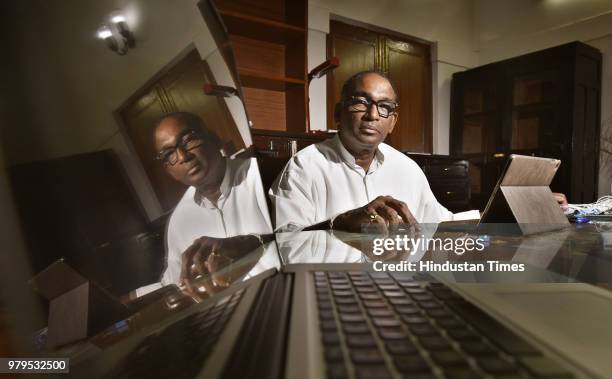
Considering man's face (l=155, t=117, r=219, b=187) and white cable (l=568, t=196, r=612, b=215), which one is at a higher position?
man's face (l=155, t=117, r=219, b=187)

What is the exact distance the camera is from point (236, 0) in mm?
679

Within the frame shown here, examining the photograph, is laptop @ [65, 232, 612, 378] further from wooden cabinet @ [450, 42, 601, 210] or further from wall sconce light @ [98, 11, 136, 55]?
wooden cabinet @ [450, 42, 601, 210]

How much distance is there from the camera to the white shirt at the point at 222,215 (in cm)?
15

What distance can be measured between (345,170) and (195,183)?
0.39 metres

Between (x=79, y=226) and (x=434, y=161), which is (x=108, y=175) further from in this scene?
(x=434, y=161)

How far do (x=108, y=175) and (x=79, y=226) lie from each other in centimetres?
2

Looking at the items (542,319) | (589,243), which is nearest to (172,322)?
(542,319)

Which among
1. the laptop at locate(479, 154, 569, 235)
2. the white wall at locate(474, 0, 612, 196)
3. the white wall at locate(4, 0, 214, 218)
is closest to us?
the white wall at locate(4, 0, 214, 218)

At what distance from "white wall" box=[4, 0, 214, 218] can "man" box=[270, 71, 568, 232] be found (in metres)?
0.38

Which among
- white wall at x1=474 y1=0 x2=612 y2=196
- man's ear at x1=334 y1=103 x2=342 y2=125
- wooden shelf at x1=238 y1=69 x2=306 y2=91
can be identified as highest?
white wall at x1=474 y1=0 x2=612 y2=196

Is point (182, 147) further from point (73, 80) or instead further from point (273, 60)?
point (273, 60)

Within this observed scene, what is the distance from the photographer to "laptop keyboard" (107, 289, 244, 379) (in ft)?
0.36

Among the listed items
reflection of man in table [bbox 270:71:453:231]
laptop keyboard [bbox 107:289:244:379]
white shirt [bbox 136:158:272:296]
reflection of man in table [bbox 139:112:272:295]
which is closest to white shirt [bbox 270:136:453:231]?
reflection of man in table [bbox 270:71:453:231]

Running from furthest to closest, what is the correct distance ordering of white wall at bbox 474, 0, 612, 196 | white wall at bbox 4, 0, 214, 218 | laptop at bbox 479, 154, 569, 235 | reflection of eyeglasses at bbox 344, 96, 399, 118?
white wall at bbox 474, 0, 612, 196, reflection of eyeglasses at bbox 344, 96, 399, 118, laptop at bbox 479, 154, 569, 235, white wall at bbox 4, 0, 214, 218
